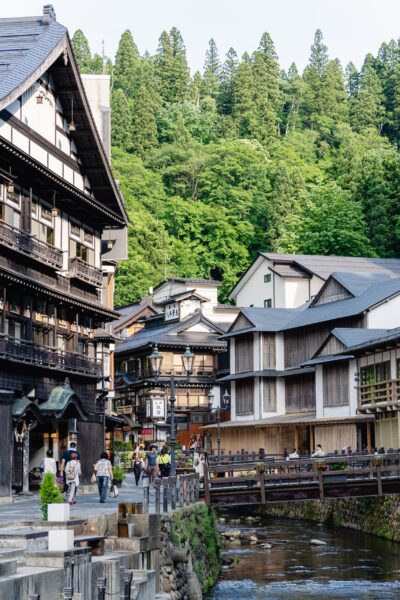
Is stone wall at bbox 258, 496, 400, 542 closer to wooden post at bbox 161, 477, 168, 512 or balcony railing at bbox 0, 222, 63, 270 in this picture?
wooden post at bbox 161, 477, 168, 512

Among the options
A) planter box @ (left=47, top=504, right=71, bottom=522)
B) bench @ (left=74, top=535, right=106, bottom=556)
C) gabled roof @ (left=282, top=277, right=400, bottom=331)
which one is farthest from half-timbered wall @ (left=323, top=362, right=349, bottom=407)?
planter box @ (left=47, top=504, right=71, bottom=522)

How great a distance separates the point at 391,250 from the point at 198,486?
202ft

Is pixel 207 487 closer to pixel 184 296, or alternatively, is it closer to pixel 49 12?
pixel 49 12

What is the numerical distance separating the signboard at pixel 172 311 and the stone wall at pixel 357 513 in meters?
30.0

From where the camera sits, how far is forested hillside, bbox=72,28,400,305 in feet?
325

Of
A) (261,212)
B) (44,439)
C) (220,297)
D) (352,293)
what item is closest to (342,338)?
(352,293)

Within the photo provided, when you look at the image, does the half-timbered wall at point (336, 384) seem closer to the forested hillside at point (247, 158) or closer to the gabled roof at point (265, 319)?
the gabled roof at point (265, 319)

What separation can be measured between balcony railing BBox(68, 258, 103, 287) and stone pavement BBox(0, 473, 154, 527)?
9.07 meters

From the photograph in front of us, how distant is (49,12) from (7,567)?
32.0 meters

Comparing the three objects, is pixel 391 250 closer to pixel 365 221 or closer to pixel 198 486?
pixel 365 221

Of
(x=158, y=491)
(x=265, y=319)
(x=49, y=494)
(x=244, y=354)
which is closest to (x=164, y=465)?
(x=158, y=491)

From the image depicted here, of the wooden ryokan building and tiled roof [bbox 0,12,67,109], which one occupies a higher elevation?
tiled roof [bbox 0,12,67,109]

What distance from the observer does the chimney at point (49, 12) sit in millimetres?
43625

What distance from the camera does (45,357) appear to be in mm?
41281
